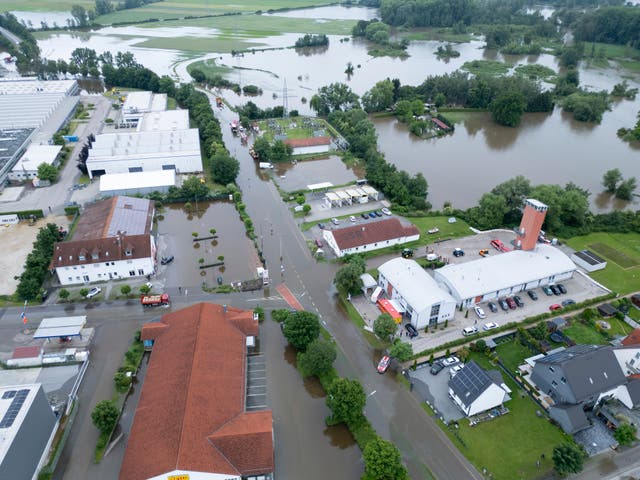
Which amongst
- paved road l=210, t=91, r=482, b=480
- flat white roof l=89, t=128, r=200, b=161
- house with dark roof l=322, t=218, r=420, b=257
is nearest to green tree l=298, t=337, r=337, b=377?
paved road l=210, t=91, r=482, b=480

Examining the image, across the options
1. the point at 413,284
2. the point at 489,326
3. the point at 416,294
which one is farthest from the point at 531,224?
the point at 416,294

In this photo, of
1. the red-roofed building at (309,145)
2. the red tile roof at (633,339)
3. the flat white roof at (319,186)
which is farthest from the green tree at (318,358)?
the red-roofed building at (309,145)

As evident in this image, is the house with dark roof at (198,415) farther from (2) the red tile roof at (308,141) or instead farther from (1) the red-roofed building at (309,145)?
(2) the red tile roof at (308,141)

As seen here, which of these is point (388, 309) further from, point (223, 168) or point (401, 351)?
point (223, 168)

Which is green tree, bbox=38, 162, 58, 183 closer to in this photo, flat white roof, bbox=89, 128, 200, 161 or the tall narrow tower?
flat white roof, bbox=89, 128, 200, 161

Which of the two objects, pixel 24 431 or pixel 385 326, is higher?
pixel 24 431

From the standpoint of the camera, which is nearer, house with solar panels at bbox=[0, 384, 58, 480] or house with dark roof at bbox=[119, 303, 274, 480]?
house with solar panels at bbox=[0, 384, 58, 480]

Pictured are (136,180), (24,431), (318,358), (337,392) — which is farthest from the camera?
(136,180)
